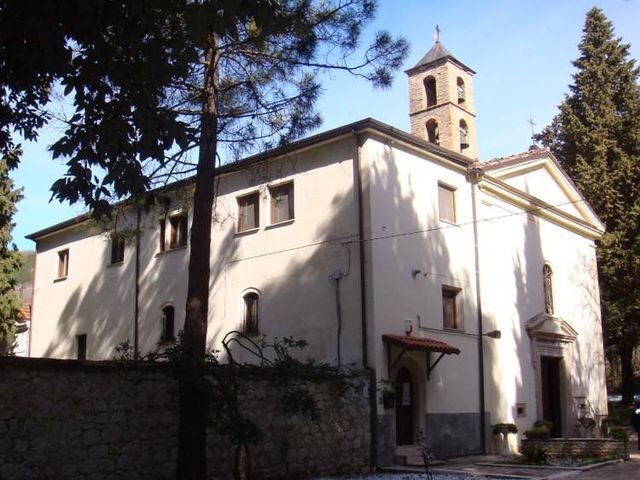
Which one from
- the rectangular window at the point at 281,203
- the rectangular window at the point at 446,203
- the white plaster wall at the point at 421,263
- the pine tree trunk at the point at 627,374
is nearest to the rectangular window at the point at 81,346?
the rectangular window at the point at 281,203

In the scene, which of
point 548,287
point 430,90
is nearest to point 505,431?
point 548,287

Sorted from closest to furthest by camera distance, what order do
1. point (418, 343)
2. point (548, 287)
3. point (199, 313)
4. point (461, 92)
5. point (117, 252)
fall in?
point (199, 313) < point (418, 343) < point (548, 287) < point (117, 252) < point (461, 92)

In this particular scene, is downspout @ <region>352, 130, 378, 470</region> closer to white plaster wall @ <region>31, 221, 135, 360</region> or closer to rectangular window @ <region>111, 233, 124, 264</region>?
white plaster wall @ <region>31, 221, 135, 360</region>

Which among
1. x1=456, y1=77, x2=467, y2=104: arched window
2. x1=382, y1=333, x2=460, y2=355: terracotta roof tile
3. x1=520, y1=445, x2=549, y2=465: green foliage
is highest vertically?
x1=456, y1=77, x2=467, y2=104: arched window

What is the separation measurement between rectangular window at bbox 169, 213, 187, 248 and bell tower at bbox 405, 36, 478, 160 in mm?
8525

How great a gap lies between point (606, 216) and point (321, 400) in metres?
18.9

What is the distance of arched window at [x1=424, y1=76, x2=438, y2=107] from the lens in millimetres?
24359

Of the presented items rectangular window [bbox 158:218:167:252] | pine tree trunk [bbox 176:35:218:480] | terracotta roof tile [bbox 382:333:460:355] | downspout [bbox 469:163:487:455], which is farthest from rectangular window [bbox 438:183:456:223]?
pine tree trunk [bbox 176:35:218:480]

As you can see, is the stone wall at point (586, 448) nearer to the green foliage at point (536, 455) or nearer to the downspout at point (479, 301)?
the green foliage at point (536, 455)

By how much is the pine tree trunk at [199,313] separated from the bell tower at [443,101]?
1298cm

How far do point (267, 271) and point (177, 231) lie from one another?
4.45 meters

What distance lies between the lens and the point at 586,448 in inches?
655

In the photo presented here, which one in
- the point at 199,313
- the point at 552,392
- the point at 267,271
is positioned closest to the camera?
the point at 199,313

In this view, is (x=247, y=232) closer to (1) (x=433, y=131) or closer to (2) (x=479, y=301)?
(2) (x=479, y=301)
